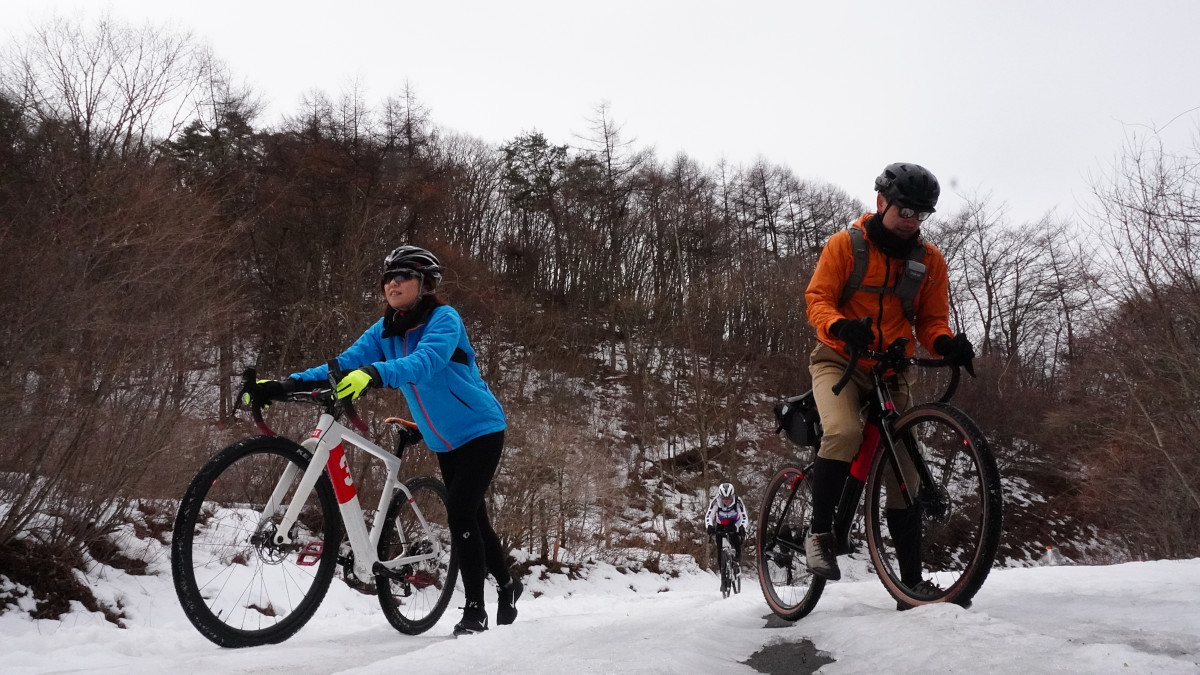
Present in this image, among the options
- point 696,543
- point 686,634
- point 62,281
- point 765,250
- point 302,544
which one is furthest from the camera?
point 765,250

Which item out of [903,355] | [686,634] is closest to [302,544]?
[686,634]

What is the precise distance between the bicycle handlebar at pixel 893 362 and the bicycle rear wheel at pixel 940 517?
20 centimetres

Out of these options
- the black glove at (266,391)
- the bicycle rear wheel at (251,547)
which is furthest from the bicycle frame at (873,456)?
the black glove at (266,391)

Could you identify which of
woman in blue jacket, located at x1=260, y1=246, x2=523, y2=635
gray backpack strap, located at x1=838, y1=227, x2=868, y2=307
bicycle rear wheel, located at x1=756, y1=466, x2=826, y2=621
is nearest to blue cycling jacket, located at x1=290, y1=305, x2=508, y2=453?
woman in blue jacket, located at x1=260, y1=246, x2=523, y2=635

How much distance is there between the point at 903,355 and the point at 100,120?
1935 cm

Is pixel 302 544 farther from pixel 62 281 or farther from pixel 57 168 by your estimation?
pixel 57 168

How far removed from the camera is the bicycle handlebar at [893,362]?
3.12 metres

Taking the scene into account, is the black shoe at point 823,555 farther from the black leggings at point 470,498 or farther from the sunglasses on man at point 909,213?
the black leggings at point 470,498

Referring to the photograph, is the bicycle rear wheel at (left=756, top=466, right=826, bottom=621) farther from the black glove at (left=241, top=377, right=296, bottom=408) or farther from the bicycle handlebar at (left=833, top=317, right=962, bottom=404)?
the black glove at (left=241, top=377, right=296, bottom=408)

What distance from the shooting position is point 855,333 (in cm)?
301

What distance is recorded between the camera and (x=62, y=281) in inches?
332

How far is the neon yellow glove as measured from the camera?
10.0ft

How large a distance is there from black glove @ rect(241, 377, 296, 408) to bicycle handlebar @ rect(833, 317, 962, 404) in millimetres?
2505

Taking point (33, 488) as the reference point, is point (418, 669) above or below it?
below
